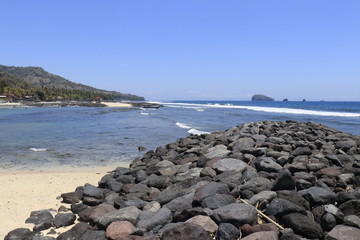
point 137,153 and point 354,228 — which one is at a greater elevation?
point 354,228

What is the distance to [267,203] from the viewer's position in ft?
14.4

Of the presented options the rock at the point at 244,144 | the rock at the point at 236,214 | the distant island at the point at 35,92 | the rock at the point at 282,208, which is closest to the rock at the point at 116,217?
the rock at the point at 236,214

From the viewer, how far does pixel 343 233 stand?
11.5 ft

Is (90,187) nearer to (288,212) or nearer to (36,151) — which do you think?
(288,212)

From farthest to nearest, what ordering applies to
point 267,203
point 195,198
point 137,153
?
point 137,153, point 195,198, point 267,203

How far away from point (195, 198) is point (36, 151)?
10.4 meters

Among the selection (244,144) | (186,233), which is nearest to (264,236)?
(186,233)

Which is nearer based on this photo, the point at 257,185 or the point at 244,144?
the point at 257,185

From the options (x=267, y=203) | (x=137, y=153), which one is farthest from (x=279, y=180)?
(x=137, y=153)

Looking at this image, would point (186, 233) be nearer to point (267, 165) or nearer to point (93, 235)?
point (93, 235)

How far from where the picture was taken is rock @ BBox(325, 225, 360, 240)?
344cm

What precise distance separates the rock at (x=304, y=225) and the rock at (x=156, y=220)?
169 centimetres

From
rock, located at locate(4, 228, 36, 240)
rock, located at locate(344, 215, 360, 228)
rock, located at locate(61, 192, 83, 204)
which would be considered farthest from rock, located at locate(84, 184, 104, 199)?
rock, located at locate(344, 215, 360, 228)

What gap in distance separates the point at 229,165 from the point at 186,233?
3116mm
